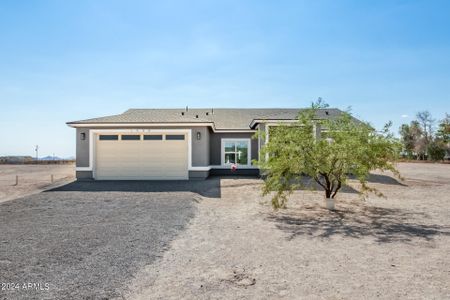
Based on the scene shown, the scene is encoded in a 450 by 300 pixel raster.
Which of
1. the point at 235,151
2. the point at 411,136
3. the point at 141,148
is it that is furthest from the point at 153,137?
the point at 411,136

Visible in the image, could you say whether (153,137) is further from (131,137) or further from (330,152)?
(330,152)

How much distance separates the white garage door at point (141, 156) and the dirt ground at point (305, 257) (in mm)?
7890

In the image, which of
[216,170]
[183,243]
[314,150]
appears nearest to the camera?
[183,243]

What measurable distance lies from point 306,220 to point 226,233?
2584 millimetres

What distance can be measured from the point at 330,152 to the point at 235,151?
11.7 metres

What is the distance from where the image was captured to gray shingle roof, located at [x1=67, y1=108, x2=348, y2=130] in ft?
55.0

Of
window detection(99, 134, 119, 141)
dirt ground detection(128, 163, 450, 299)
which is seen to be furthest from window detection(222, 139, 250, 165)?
dirt ground detection(128, 163, 450, 299)

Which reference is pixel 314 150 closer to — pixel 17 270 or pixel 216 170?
pixel 17 270

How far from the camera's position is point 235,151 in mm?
20125

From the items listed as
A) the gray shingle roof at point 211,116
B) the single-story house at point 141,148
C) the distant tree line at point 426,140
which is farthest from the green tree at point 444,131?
the single-story house at point 141,148

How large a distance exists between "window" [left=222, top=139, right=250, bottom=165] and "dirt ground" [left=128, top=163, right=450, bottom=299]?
10.8 meters

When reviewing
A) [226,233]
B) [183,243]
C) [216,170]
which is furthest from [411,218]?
[216,170]

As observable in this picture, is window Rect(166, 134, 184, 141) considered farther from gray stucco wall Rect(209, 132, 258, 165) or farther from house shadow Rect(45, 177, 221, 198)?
gray stucco wall Rect(209, 132, 258, 165)

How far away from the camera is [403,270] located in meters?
4.45
